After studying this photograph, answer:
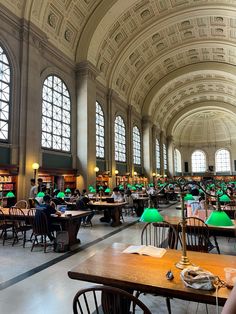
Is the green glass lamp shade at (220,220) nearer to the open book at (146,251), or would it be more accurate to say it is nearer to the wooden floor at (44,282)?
the open book at (146,251)

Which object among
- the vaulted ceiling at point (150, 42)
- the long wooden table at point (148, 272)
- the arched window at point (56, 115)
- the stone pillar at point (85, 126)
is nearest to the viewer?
the long wooden table at point (148, 272)

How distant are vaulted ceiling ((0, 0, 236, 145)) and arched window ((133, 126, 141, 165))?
7.90ft

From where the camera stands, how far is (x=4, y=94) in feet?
34.1

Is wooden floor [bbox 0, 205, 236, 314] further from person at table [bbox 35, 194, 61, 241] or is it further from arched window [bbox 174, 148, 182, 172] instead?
arched window [bbox 174, 148, 182, 172]

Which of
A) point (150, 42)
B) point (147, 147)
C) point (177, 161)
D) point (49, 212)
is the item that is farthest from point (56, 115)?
point (177, 161)

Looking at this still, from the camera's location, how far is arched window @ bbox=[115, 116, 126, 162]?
830 inches

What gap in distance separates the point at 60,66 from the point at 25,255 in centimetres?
1134

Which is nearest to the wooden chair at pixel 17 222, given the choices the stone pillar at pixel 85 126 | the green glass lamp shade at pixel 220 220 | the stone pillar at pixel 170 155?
the green glass lamp shade at pixel 220 220

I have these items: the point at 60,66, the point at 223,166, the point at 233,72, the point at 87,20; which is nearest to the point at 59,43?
the point at 60,66

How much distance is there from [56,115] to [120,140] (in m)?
8.82

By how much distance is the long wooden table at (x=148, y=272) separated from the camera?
2076 millimetres

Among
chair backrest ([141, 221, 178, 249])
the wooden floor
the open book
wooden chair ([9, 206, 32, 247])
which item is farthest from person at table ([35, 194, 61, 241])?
the open book

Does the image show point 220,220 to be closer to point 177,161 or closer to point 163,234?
point 163,234

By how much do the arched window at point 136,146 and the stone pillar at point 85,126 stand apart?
1014cm
